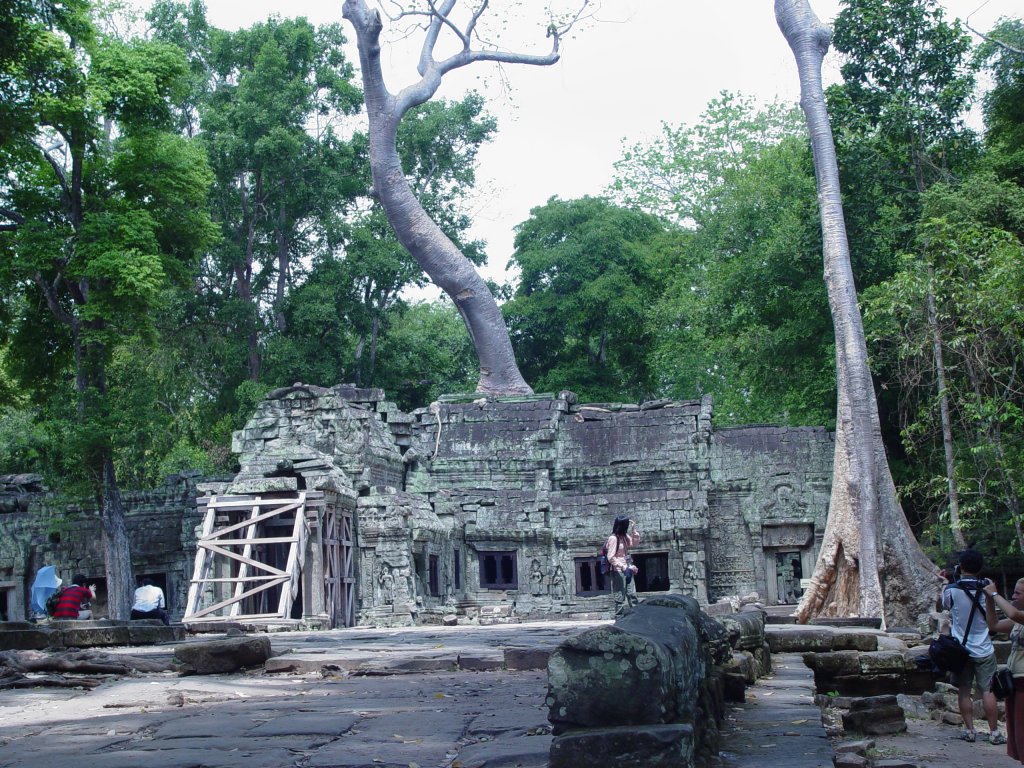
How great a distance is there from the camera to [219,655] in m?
8.70

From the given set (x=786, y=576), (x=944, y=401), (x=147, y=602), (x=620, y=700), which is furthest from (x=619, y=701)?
(x=786, y=576)

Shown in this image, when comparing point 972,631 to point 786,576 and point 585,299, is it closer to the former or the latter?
point 786,576

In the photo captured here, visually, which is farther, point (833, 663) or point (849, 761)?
point (833, 663)

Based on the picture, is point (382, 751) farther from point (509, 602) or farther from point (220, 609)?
point (509, 602)

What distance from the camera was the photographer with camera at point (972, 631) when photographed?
25.8 feet

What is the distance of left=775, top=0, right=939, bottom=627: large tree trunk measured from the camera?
18.8 m

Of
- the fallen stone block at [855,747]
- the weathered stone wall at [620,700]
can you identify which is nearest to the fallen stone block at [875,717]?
the fallen stone block at [855,747]

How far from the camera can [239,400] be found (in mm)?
32719

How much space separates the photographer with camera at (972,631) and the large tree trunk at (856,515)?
1021 cm

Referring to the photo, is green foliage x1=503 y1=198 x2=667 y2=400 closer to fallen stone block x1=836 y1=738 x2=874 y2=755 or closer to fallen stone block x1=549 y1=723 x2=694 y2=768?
fallen stone block x1=836 y1=738 x2=874 y2=755

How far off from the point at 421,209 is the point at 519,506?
10469 mm

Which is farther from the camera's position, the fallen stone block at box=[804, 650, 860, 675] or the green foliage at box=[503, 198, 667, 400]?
the green foliage at box=[503, 198, 667, 400]

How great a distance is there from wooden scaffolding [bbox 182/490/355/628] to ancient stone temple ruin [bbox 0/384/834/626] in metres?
0.15

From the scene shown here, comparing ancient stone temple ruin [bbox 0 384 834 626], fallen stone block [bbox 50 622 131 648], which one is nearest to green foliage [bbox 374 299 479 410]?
ancient stone temple ruin [bbox 0 384 834 626]
